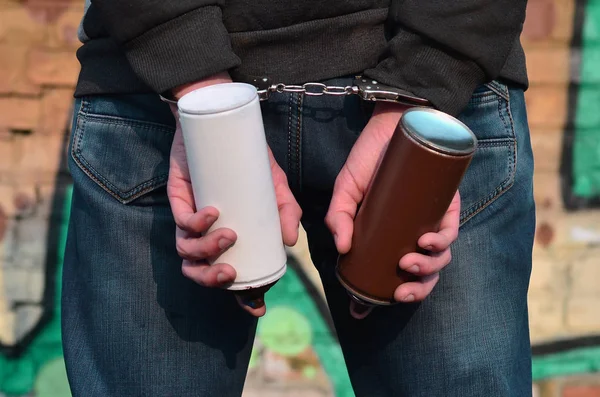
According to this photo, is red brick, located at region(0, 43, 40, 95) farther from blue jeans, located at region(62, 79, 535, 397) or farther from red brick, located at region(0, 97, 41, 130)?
blue jeans, located at region(62, 79, 535, 397)

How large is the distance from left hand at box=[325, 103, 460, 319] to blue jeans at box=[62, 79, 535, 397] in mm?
48

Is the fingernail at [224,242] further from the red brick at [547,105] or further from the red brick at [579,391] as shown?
the red brick at [579,391]

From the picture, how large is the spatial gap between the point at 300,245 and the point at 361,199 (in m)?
1.29

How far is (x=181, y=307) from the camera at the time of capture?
0.84m

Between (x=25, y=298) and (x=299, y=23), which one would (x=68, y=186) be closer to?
(x=25, y=298)

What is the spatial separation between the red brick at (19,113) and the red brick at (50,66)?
0.07 metres

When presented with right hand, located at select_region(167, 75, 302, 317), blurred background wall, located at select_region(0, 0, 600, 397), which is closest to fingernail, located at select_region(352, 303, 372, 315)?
right hand, located at select_region(167, 75, 302, 317)

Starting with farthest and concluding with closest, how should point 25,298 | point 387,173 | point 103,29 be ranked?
1. point 25,298
2. point 103,29
3. point 387,173

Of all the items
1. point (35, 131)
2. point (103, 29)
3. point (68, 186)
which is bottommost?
point (68, 186)

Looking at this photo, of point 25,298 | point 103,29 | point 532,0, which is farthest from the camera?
point 25,298

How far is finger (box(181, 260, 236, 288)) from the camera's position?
70 cm

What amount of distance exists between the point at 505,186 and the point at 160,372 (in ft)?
1.57

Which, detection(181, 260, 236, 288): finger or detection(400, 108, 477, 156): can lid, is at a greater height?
detection(400, 108, 477, 156): can lid

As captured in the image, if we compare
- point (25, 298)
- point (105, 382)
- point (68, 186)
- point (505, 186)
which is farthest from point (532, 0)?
point (25, 298)
